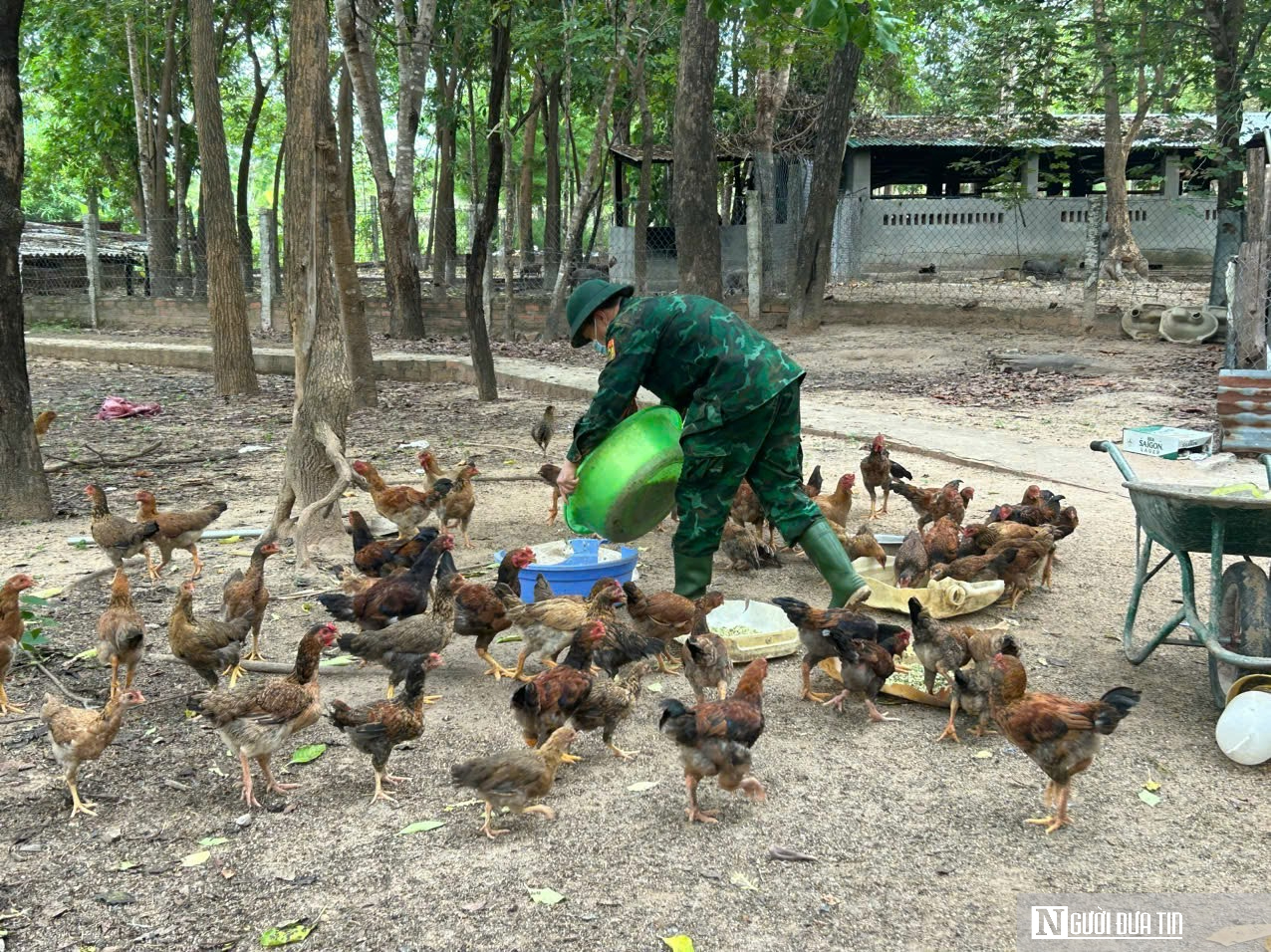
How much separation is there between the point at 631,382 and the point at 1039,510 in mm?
2934

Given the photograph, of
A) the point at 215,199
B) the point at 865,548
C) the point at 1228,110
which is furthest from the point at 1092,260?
the point at 215,199

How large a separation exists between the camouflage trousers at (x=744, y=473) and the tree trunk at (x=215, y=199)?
9.84 m

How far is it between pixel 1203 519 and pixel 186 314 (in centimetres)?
2348

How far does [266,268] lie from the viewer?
71.8ft

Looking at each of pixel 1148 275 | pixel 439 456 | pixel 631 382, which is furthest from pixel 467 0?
pixel 631 382

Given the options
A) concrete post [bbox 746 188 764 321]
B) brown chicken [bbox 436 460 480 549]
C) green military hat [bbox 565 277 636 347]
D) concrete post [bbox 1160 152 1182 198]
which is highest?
concrete post [bbox 1160 152 1182 198]

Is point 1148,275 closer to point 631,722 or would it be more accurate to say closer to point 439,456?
point 439,456

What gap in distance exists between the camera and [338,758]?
16.0 feet

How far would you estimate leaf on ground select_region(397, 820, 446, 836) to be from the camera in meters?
4.21

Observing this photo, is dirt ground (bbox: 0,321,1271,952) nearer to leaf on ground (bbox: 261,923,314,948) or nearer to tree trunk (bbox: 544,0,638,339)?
leaf on ground (bbox: 261,923,314,948)

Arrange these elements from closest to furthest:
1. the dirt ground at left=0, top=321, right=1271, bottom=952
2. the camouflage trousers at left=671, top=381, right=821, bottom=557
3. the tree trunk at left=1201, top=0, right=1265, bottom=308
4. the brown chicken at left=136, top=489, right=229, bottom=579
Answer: the dirt ground at left=0, top=321, right=1271, bottom=952
the camouflage trousers at left=671, top=381, right=821, bottom=557
the brown chicken at left=136, top=489, right=229, bottom=579
the tree trunk at left=1201, top=0, right=1265, bottom=308

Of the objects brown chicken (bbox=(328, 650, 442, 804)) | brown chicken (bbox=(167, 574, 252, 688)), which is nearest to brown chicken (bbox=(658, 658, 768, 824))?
brown chicken (bbox=(328, 650, 442, 804))

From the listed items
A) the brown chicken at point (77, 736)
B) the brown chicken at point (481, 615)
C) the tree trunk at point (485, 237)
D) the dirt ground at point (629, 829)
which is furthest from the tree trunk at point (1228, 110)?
the brown chicken at point (77, 736)
